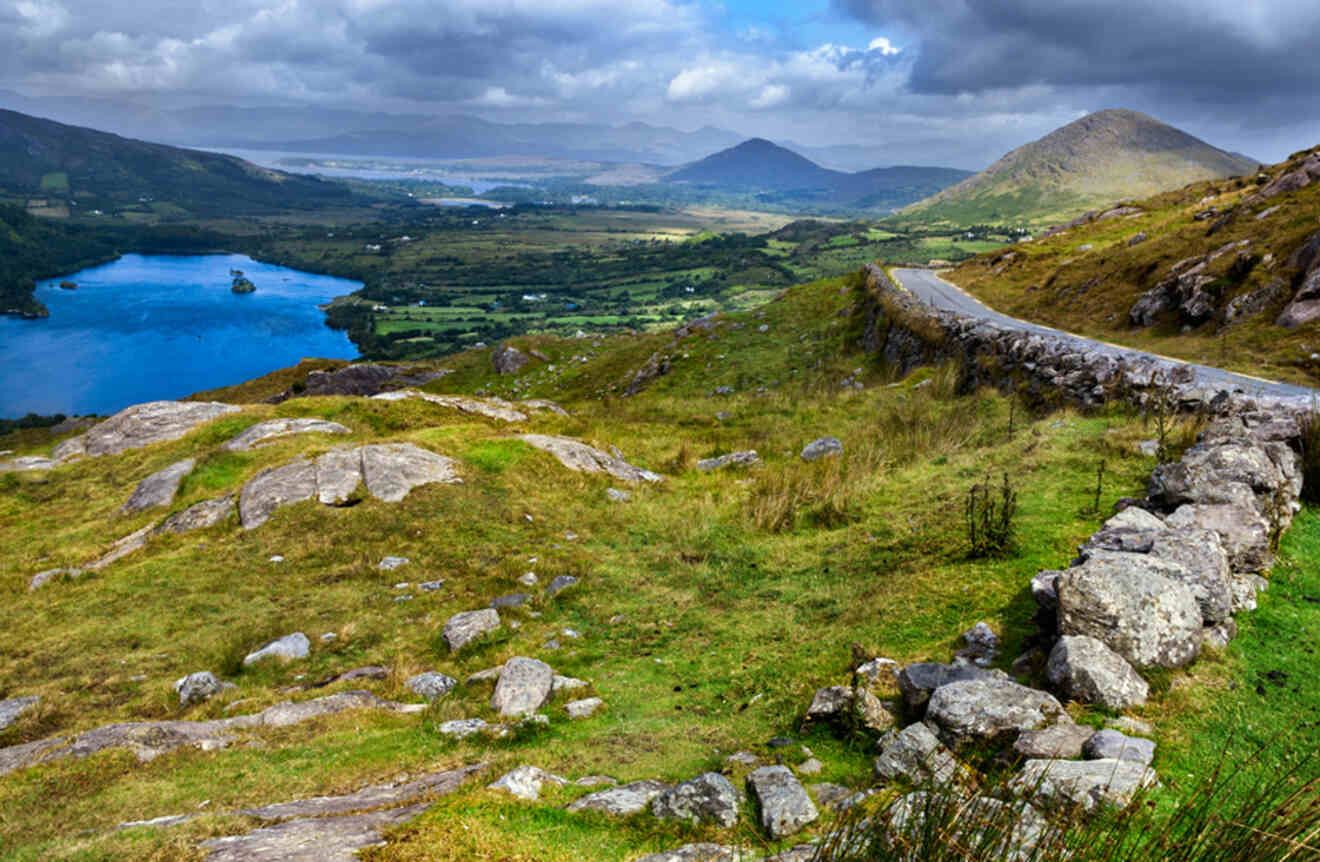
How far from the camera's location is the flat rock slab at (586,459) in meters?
27.1

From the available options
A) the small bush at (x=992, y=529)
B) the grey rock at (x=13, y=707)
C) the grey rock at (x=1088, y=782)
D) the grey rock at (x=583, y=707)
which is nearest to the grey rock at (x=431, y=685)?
the grey rock at (x=583, y=707)

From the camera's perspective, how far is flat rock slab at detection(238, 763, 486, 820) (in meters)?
7.80

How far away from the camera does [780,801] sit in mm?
6777

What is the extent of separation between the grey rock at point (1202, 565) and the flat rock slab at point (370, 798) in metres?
9.62

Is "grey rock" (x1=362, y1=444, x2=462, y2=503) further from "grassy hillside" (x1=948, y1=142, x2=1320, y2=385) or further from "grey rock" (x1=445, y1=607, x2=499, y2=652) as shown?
"grassy hillside" (x1=948, y1=142, x2=1320, y2=385)

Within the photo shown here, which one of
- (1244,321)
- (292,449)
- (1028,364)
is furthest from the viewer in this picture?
(1244,321)

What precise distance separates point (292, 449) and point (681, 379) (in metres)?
34.9

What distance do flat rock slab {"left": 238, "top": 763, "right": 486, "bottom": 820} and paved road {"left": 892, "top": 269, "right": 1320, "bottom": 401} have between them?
75.7 ft

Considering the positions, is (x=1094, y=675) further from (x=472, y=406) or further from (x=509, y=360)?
(x=509, y=360)

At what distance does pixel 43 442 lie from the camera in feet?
263

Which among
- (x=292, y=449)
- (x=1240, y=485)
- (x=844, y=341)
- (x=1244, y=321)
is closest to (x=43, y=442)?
(x=292, y=449)

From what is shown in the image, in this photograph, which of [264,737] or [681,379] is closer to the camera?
[264,737]

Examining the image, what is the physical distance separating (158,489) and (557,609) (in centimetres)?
1886

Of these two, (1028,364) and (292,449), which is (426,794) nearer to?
(292,449)
